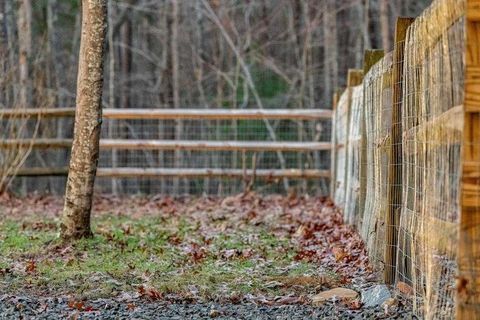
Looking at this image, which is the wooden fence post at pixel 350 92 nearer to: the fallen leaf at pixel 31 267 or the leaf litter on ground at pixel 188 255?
the leaf litter on ground at pixel 188 255

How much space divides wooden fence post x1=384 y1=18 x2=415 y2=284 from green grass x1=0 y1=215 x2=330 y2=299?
2.31ft

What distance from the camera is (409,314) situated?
514cm

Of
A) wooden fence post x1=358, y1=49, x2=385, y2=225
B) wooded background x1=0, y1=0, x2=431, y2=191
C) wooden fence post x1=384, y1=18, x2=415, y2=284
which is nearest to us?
wooden fence post x1=384, y1=18, x2=415, y2=284

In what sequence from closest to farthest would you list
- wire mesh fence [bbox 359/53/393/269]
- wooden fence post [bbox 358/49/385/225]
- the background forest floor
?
the background forest floor
wire mesh fence [bbox 359/53/393/269]
wooden fence post [bbox 358/49/385/225]

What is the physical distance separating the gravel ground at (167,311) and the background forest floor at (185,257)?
8 centimetres

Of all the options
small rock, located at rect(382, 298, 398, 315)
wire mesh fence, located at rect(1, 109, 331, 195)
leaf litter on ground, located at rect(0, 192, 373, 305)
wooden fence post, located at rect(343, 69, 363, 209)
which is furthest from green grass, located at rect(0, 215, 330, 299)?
wire mesh fence, located at rect(1, 109, 331, 195)

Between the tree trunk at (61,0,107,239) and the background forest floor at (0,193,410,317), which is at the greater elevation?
the tree trunk at (61,0,107,239)

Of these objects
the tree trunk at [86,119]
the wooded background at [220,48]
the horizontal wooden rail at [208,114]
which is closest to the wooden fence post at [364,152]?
the tree trunk at [86,119]

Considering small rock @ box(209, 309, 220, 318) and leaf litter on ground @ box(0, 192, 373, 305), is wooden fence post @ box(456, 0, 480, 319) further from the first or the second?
leaf litter on ground @ box(0, 192, 373, 305)

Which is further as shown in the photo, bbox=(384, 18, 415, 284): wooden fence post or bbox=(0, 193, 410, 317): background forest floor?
bbox=(0, 193, 410, 317): background forest floor

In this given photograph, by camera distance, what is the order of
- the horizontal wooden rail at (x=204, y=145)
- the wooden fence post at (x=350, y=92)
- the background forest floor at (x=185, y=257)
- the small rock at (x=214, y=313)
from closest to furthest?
the small rock at (x=214, y=313) < the background forest floor at (x=185, y=257) < the wooden fence post at (x=350, y=92) < the horizontal wooden rail at (x=204, y=145)

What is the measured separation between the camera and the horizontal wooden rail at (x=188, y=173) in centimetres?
1502

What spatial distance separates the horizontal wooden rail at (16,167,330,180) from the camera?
1502cm

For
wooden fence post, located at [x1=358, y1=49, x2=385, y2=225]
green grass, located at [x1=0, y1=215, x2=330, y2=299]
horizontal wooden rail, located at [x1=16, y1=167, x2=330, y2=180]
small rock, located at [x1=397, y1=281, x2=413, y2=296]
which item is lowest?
green grass, located at [x1=0, y1=215, x2=330, y2=299]
